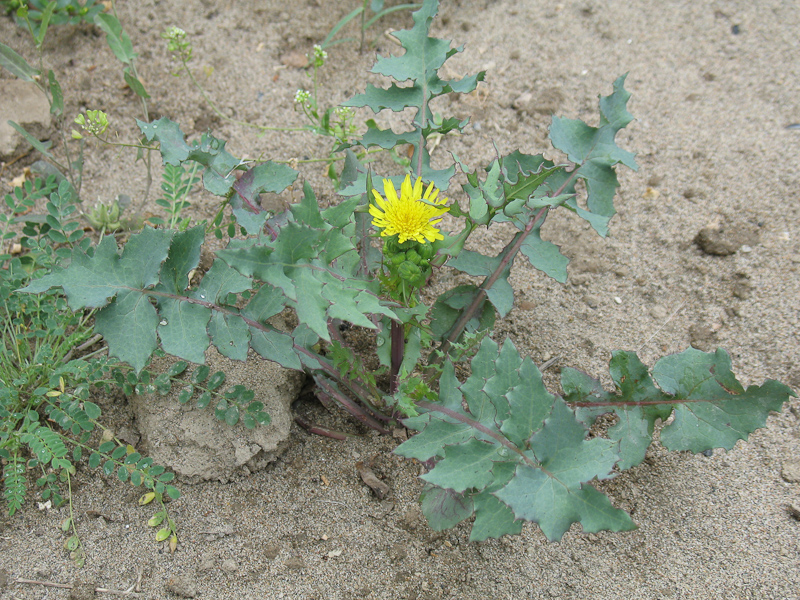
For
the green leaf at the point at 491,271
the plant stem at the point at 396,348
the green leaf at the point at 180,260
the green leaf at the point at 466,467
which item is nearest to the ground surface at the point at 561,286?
the plant stem at the point at 396,348

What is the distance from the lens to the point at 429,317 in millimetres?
2039

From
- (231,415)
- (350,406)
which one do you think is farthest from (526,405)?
(231,415)

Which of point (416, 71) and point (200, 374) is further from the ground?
point (416, 71)

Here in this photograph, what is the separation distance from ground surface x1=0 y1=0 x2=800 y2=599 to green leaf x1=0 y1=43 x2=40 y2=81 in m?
0.46

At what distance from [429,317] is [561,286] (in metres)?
0.73

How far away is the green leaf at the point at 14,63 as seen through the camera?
245cm

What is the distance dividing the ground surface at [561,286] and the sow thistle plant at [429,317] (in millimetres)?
279

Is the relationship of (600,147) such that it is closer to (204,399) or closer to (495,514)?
(495,514)

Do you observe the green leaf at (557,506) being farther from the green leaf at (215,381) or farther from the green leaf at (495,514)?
the green leaf at (215,381)

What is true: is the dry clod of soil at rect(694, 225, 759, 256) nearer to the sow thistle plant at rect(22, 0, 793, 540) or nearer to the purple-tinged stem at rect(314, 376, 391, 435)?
the sow thistle plant at rect(22, 0, 793, 540)

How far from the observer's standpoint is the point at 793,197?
259 centimetres

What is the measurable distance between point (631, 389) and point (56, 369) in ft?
6.02

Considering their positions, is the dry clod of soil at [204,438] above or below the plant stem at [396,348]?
below

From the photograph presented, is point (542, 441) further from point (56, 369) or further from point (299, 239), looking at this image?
point (56, 369)
